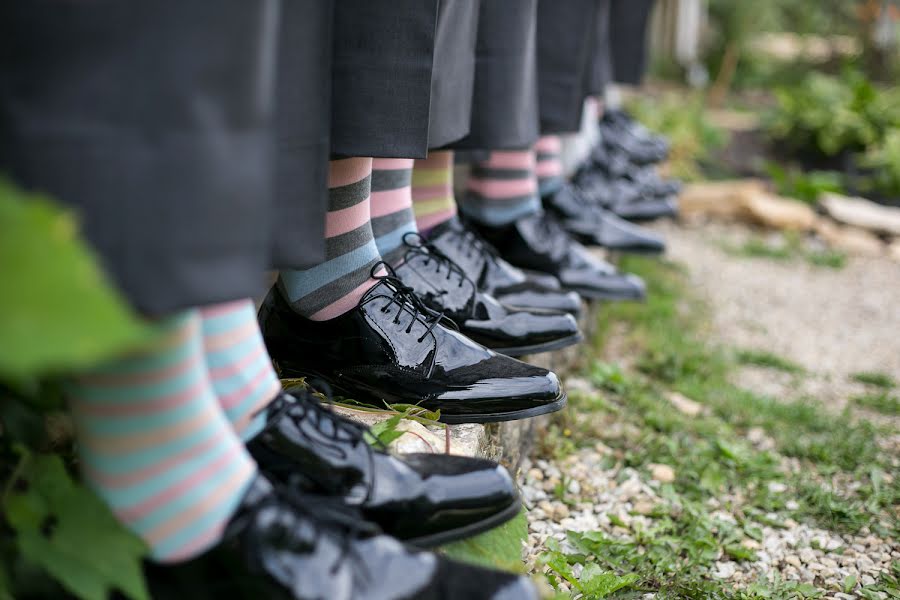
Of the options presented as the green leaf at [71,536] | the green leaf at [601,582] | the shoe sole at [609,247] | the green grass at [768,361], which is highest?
the green leaf at [71,536]

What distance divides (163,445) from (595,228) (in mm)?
1887

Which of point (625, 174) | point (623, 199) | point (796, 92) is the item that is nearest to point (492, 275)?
point (623, 199)

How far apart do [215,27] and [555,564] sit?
0.88 metres

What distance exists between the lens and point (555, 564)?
1.22 metres

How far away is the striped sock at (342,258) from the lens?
4.06ft

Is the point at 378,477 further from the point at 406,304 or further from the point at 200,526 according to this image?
the point at 406,304

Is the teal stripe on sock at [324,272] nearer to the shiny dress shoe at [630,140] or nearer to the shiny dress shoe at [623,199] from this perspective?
the shiny dress shoe at [623,199]

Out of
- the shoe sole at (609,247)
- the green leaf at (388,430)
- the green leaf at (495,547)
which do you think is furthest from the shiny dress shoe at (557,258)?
the green leaf at (495,547)

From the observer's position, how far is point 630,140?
3.95 metres

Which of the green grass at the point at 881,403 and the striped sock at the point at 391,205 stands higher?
the striped sock at the point at 391,205

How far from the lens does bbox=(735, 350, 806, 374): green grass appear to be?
2.47m

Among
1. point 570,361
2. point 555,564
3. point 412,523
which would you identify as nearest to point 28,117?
point 412,523

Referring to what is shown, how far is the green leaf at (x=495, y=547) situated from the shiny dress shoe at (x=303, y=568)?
153mm

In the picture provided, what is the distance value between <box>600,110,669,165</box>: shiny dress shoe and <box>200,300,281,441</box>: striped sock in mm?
2954
